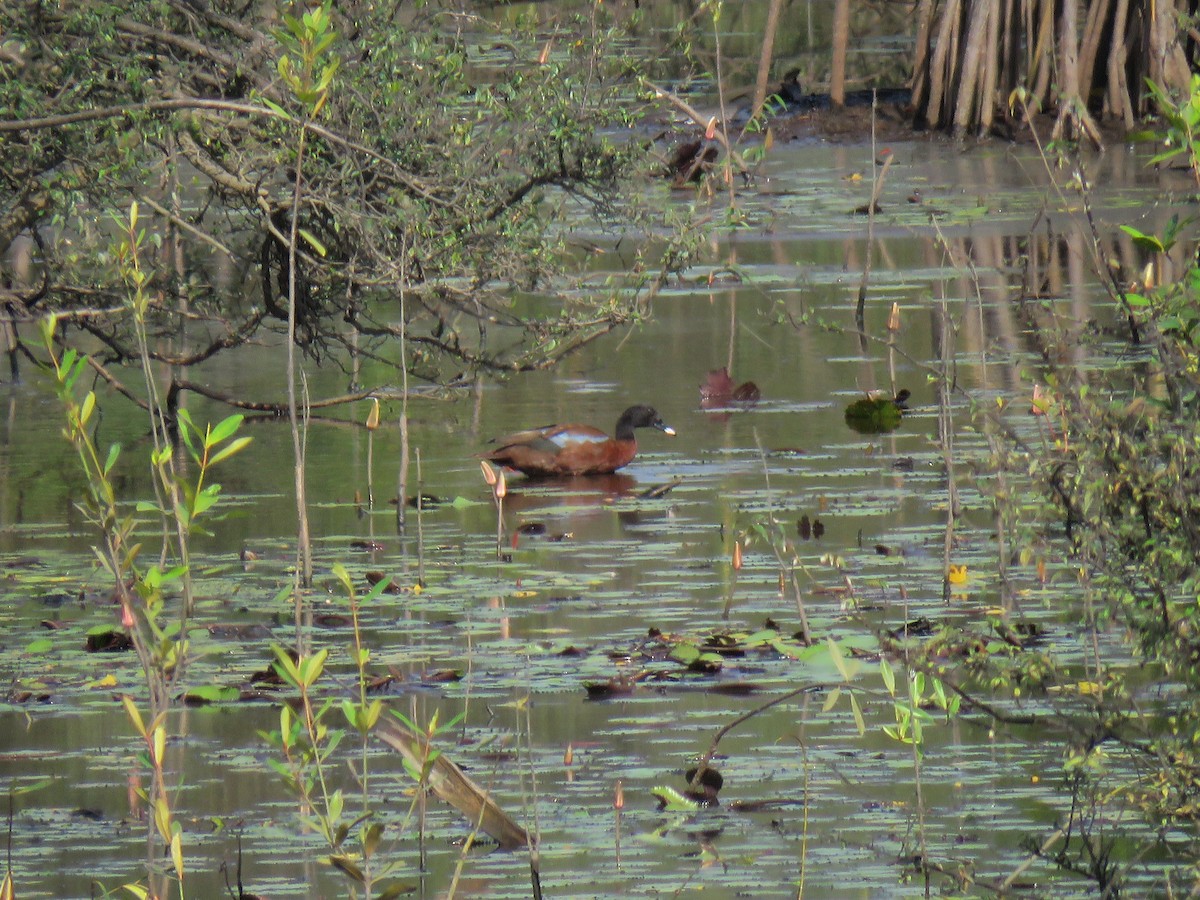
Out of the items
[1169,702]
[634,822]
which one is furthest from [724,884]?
[1169,702]

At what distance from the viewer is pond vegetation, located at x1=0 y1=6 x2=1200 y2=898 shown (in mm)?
4305

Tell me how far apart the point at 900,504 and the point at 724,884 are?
388 cm

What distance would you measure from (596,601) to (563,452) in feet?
7.35

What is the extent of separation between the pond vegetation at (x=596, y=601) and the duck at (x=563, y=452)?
0.33 feet

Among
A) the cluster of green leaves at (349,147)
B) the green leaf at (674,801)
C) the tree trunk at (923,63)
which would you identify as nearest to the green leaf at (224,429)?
the green leaf at (674,801)

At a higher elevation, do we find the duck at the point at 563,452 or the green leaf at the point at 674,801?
the duck at the point at 563,452

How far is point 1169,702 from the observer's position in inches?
222

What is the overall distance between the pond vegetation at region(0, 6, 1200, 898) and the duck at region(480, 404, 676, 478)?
0.10 meters

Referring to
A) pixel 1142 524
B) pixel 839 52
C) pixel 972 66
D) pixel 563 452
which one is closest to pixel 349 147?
pixel 563 452

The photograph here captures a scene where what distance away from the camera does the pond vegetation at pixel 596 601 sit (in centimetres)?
430

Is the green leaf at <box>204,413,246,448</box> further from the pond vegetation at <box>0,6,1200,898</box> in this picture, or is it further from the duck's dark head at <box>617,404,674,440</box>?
the duck's dark head at <box>617,404,674,440</box>

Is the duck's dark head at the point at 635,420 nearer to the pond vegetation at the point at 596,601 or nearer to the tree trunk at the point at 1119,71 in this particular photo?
the pond vegetation at the point at 596,601

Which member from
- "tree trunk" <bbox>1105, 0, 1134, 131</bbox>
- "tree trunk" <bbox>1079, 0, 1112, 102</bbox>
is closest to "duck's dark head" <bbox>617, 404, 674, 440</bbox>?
"tree trunk" <bbox>1105, 0, 1134, 131</bbox>

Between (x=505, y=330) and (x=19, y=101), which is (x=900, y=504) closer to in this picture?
(x=19, y=101)
